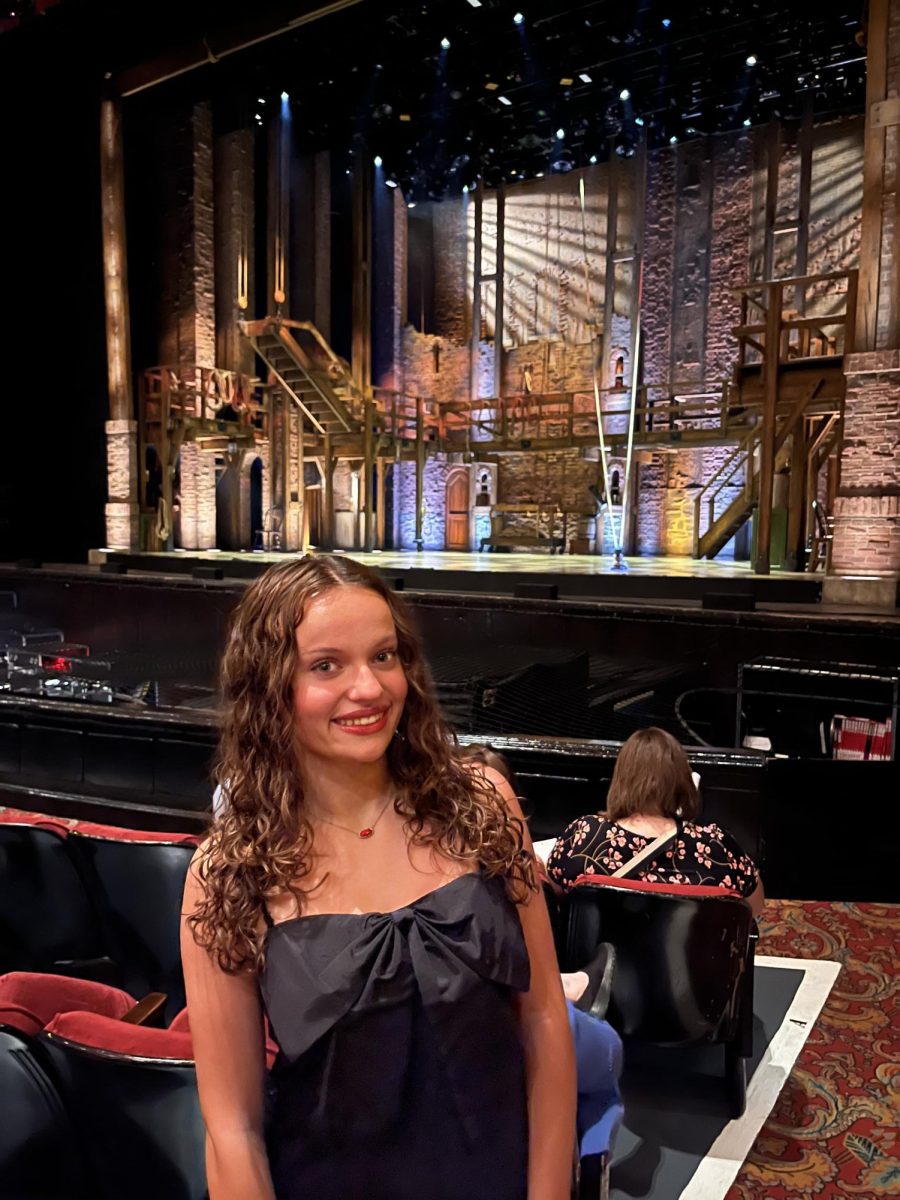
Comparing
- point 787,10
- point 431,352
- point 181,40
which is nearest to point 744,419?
point 787,10

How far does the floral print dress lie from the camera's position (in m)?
2.29

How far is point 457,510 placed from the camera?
19.5m

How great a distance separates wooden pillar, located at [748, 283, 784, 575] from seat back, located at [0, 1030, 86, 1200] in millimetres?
8892

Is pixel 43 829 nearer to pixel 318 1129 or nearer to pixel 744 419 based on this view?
pixel 318 1129

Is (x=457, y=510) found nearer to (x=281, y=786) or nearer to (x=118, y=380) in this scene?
(x=118, y=380)

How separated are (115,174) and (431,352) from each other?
7.75 metres

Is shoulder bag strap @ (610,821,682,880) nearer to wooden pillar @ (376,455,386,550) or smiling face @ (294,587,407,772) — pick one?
smiling face @ (294,587,407,772)

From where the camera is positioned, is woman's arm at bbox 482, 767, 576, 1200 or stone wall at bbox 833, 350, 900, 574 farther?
stone wall at bbox 833, 350, 900, 574

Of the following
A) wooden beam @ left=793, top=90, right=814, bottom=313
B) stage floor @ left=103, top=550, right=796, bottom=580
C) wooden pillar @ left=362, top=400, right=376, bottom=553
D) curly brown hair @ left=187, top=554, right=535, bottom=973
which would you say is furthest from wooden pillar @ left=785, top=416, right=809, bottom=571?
curly brown hair @ left=187, top=554, right=535, bottom=973

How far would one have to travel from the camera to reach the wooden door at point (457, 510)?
19328 mm

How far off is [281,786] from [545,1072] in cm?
52

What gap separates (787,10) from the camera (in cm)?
1231

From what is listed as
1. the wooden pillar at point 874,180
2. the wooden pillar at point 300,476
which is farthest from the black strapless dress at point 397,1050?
the wooden pillar at point 300,476

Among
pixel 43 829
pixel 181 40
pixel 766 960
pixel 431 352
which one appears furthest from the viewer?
pixel 431 352
